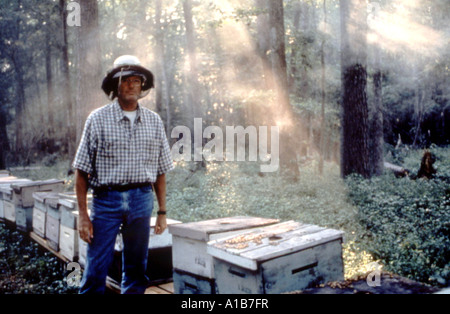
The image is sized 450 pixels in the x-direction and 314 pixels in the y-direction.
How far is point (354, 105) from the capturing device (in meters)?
11.8

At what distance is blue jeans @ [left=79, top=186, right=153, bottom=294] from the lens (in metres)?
3.35

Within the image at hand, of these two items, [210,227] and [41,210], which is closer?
[210,227]

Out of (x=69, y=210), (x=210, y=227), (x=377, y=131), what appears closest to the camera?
(x=210, y=227)

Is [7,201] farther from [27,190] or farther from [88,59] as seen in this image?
[88,59]

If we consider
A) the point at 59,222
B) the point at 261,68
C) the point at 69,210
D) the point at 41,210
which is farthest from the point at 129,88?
the point at 261,68

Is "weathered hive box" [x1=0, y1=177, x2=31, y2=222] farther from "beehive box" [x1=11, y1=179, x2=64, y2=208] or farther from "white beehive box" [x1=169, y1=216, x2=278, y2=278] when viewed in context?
"white beehive box" [x1=169, y1=216, x2=278, y2=278]

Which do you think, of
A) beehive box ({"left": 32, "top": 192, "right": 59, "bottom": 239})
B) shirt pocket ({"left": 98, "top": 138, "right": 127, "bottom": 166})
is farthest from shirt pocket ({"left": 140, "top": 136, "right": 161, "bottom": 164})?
beehive box ({"left": 32, "top": 192, "right": 59, "bottom": 239})

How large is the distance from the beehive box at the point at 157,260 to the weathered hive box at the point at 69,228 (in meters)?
1.04

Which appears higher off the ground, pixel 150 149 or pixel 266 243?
pixel 150 149

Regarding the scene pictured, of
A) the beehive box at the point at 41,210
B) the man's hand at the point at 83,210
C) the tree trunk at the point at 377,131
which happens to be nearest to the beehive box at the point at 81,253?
the beehive box at the point at 41,210

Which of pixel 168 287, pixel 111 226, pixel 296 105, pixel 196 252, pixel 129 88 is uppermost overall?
pixel 296 105

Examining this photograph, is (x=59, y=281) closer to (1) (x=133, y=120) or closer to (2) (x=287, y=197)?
(1) (x=133, y=120)

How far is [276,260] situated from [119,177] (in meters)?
1.47
